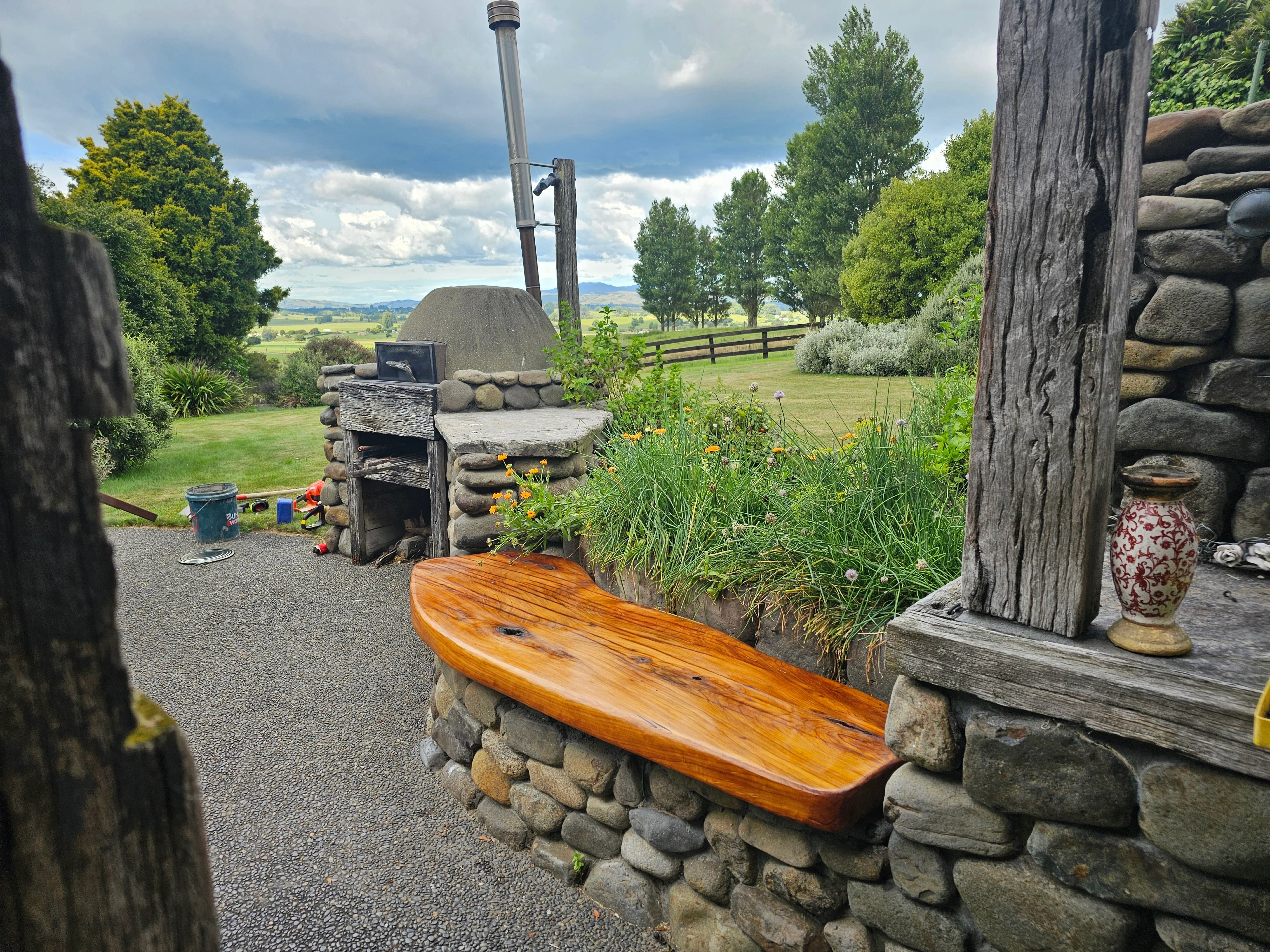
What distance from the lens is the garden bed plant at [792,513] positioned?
2.31 metres

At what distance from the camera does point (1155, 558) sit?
1.38 metres

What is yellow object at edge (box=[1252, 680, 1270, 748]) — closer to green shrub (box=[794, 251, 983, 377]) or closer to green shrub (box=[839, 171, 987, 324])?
green shrub (box=[794, 251, 983, 377])

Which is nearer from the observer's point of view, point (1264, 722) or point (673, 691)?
point (1264, 722)

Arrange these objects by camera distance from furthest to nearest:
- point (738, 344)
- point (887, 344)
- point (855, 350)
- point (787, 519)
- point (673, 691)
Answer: point (738, 344), point (855, 350), point (887, 344), point (787, 519), point (673, 691)

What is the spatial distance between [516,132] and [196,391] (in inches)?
393

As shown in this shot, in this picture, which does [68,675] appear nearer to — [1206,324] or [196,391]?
[1206,324]

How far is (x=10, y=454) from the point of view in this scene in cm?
60

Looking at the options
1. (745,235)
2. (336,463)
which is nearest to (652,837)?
(336,463)

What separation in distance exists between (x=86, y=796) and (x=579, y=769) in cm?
182

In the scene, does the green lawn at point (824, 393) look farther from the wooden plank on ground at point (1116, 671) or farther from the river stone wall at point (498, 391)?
the wooden plank on ground at point (1116, 671)

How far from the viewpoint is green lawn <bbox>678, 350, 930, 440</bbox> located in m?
5.48

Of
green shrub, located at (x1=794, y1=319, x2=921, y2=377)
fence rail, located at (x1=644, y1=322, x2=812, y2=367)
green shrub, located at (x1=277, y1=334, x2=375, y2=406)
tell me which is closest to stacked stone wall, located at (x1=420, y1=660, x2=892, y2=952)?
green shrub, located at (x1=794, y1=319, x2=921, y2=377)

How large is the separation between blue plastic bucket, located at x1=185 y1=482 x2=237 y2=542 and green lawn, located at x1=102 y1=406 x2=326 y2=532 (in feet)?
1.12

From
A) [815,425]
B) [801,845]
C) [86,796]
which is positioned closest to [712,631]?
[801,845]
